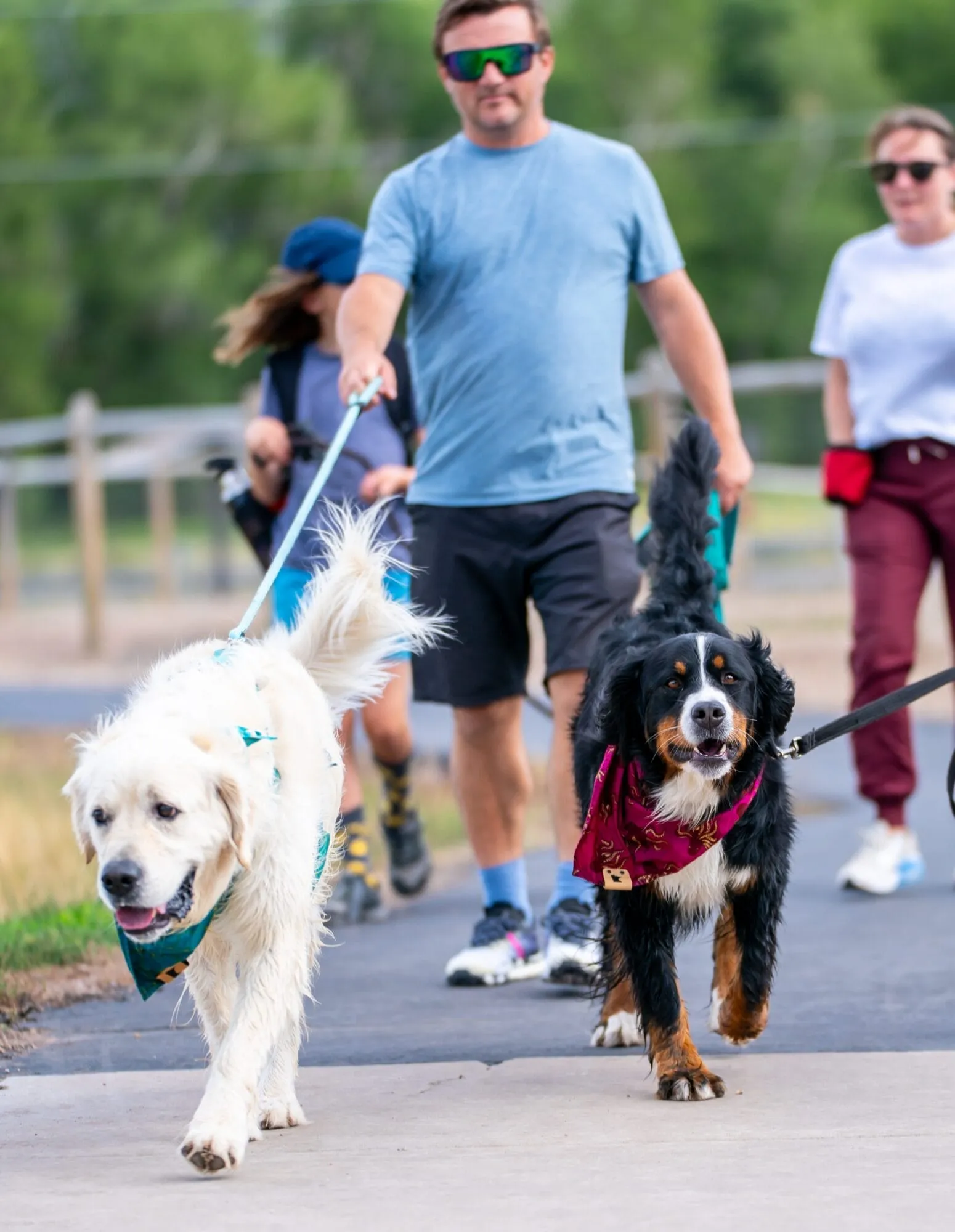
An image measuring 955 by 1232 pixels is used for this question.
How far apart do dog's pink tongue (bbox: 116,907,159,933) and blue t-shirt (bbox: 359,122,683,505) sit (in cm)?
224

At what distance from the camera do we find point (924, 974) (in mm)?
5949

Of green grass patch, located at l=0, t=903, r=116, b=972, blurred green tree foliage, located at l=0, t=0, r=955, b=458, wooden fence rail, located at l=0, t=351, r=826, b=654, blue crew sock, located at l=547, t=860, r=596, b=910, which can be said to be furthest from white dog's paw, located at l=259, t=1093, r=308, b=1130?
blurred green tree foliage, located at l=0, t=0, r=955, b=458

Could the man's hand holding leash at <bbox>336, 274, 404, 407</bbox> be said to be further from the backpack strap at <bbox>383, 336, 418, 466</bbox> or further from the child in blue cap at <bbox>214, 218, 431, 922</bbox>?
the backpack strap at <bbox>383, 336, 418, 466</bbox>

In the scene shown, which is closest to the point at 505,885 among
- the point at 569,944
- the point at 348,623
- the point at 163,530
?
the point at 569,944

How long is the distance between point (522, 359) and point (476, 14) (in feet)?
3.20

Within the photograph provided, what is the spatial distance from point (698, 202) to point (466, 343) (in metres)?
51.5

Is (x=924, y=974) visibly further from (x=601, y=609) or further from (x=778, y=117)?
(x=778, y=117)

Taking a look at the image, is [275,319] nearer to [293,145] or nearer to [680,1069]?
[680,1069]

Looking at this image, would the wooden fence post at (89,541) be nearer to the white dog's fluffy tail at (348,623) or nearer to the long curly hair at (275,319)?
the long curly hair at (275,319)

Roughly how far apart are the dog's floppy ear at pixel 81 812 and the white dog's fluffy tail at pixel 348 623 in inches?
40.9

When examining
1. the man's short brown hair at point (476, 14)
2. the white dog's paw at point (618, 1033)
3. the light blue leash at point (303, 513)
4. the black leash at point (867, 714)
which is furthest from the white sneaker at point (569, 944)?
the man's short brown hair at point (476, 14)

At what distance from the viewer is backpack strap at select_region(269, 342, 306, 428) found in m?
7.61

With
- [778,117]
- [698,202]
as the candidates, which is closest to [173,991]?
[698,202]

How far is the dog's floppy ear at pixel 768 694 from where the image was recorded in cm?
486
